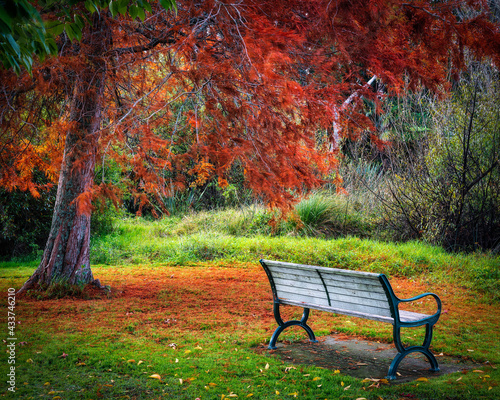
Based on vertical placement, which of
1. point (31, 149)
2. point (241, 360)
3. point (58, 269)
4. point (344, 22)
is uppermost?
point (344, 22)

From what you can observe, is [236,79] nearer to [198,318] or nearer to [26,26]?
[26,26]

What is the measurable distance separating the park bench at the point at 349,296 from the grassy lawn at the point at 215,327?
0.33 meters

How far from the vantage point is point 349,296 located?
13.1 ft

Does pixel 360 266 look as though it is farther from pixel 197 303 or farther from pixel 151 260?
pixel 151 260

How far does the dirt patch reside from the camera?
377 cm

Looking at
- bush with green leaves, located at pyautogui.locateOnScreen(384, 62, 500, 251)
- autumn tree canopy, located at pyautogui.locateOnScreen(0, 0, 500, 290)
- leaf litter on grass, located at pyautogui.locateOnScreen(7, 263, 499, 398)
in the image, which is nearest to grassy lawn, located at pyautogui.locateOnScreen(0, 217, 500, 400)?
leaf litter on grass, located at pyautogui.locateOnScreen(7, 263, 499, 398)

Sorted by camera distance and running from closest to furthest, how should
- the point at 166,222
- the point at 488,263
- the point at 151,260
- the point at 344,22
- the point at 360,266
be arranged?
the point at 344,22 → the point at 488,263 → the point at 360,266 → the point at 151,260 → the point at 166,222

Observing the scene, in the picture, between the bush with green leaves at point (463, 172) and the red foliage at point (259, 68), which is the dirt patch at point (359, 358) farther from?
the bush with green leaves at point (463, 172)

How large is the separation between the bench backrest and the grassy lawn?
1.86 feet

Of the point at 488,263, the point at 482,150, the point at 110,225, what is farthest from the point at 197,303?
the point at 110,225

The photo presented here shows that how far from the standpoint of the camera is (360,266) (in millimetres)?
8734

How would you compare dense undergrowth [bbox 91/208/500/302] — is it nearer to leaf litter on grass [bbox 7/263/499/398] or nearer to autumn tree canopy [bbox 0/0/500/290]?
leaf litter on grass [bbox 7/263/499/398]

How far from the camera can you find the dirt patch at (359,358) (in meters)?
3.77

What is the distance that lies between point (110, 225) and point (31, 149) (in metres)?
5.49
